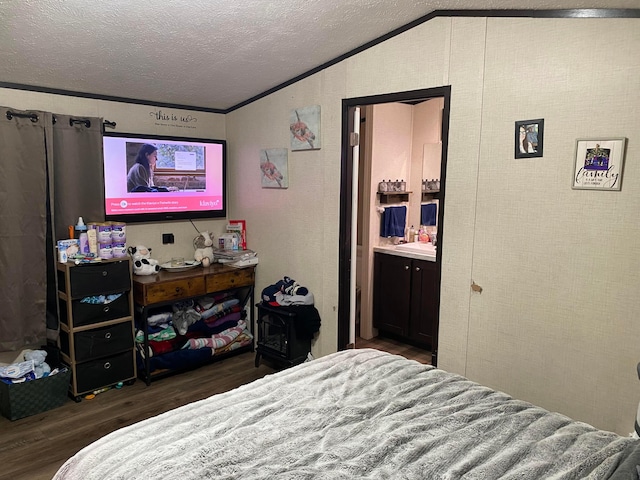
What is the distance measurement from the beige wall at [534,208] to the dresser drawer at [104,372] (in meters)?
1.94

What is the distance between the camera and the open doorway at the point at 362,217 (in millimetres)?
2889

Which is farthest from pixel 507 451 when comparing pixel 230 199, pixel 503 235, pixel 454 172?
pixel 230 199

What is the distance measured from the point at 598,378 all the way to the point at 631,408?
184mm

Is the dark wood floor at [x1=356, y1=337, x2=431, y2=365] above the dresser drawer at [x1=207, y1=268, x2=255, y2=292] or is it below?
below

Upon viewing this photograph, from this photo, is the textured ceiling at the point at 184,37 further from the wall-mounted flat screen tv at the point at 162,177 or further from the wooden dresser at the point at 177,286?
the wooden dresser at the point at 177,286

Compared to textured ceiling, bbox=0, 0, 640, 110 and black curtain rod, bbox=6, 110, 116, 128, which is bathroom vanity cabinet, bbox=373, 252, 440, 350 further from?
black curtain rod, bbox=6, 110, 116, 128

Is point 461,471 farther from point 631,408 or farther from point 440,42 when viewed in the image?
point 440,42

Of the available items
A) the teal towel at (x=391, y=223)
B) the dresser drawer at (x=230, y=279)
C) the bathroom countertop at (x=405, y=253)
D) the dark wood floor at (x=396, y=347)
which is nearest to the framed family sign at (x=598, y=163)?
the bathroom countertop at (x=405, y=253)

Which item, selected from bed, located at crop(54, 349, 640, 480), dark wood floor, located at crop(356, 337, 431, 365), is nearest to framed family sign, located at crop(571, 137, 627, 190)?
bed, located at crop(54, 349, 640, 480)

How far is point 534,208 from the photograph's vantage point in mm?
2482

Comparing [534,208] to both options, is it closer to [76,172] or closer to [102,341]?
[102,341]

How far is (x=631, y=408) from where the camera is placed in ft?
7.32

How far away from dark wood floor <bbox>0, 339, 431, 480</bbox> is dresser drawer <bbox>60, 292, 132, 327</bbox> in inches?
23.2

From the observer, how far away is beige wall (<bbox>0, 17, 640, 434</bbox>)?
222cm
